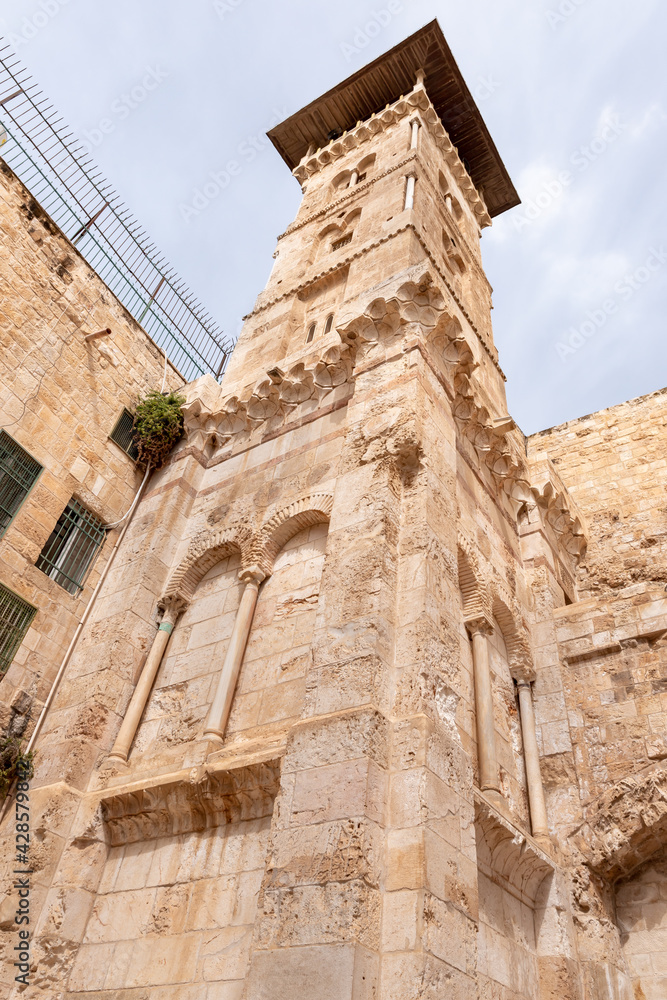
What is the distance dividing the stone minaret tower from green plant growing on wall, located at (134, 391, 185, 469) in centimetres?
25

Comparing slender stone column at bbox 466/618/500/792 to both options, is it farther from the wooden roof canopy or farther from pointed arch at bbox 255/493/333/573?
the wooden roof canopy

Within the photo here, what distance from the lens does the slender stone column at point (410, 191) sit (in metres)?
13.1

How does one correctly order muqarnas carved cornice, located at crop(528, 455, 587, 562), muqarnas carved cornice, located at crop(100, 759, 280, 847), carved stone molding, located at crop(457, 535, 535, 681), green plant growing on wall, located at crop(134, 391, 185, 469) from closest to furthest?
muqarnas carved cornice, located at crop(100, 759, 280, 847)
carved stone molding, located at crop(457, 535, 535, 681)
green plant growing on wall, located at crop(134, 391, 185, 469)
muqarnas carved cornice, located at crop(528, 455, 587, 562)

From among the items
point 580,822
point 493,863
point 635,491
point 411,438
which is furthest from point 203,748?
point 635,491

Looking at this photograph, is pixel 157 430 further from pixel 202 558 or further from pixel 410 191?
pixel 410 191

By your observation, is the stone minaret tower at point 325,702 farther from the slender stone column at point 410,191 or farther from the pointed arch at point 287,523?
the slender stone column at point 410,191

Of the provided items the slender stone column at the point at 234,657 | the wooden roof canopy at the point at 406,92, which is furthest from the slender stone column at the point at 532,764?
the wooden roof canopy at the point at 406,92

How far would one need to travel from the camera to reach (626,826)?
7453mm

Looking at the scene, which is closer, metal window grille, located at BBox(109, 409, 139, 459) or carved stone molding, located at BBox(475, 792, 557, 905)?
carved stone molding, located at BBox(475, 792, 557, 905)

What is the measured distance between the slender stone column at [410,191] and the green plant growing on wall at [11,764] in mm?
10472

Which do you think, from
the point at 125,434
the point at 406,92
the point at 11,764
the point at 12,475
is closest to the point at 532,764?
the point at 11,764

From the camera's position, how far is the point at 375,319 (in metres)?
8.96

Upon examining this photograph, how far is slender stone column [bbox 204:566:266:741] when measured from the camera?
22.8 ft

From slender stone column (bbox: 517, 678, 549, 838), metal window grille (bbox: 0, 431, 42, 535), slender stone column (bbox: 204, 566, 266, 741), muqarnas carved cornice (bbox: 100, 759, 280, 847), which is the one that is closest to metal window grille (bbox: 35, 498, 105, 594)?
metal window grille (bbox: 0, 431, 42, 535)
